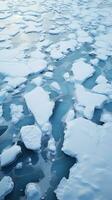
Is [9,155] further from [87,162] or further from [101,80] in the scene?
[101,80]

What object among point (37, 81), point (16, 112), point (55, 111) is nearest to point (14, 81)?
point (37, 81)

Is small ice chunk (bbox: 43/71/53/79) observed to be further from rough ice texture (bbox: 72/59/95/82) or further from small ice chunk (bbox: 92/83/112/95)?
small ice chunk (bbox: 92/83/112/95)


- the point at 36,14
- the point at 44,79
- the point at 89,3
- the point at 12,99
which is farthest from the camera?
the point at 89,3

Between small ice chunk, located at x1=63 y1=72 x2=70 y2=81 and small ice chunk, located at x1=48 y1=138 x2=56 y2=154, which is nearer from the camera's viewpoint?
small ice chunk, located at x1=48 y1=138 x2=56 y2=154

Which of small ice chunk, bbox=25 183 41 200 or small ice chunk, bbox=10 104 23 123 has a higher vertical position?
small ice chunk, bbox=10 104 23 123

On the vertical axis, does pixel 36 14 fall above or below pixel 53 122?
above

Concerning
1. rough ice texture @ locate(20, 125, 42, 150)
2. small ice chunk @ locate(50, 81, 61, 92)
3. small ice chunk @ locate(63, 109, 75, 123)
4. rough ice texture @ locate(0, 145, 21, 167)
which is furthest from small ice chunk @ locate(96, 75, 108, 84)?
rough ice texture @ locate(0, 145, 21, 167)

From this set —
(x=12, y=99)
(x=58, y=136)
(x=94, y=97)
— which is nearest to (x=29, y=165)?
(x=58, y=136)

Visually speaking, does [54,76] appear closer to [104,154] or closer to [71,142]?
[71,142]
